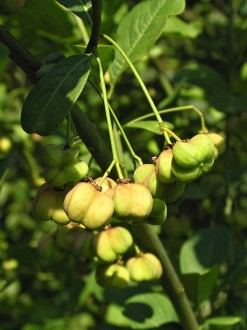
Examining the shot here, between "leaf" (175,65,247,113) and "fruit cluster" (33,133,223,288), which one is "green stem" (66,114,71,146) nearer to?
"fruit cluster" (33,133,223,288)

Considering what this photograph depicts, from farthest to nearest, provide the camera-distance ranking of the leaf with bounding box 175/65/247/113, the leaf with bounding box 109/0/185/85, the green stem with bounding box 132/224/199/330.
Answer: the leaf with bounding box 175/65/247/113 → the leaf with bounding box 109/0/185/85 → the green stem with bounding box 132/224/199/330

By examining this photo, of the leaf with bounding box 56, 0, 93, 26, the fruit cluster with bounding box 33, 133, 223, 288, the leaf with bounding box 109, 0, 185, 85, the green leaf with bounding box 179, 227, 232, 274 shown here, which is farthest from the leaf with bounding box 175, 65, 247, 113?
the fruit cluster with bounding box 33, 133, 223, 288

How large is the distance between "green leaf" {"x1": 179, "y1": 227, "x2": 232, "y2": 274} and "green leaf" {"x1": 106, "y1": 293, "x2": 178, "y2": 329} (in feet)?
0.43

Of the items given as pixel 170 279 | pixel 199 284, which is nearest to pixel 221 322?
pixel 199 284

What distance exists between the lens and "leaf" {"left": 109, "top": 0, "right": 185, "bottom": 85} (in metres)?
1.49

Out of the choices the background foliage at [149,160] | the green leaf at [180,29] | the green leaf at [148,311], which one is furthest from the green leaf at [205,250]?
the green leaf at [180,29]

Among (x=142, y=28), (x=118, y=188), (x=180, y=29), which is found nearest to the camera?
(x=118, y=188)

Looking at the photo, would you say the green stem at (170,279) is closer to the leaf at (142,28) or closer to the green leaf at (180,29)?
the leaf at (142,28)

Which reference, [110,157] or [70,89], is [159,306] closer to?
[110,157]

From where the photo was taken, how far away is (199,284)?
60.8 inches

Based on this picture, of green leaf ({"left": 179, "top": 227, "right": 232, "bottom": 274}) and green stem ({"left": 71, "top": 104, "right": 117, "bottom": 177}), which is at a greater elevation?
green stem ({"left": 71, "top": 104, "right": 117, "bottom": 177})

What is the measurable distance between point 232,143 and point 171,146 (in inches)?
43.4

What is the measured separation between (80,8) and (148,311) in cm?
77

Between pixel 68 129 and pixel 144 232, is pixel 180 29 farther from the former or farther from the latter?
pixel 68 129
